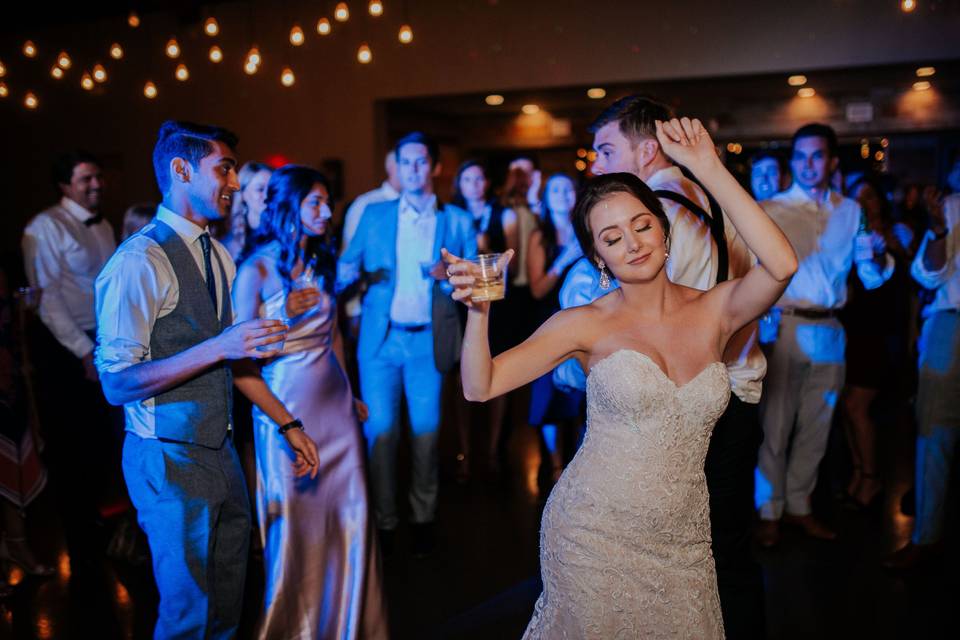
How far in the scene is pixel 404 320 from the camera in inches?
158

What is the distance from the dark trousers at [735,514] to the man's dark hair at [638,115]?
82 centimetres

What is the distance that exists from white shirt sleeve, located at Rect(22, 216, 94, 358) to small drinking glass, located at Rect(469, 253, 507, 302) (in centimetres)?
302

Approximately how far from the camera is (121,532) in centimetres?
396

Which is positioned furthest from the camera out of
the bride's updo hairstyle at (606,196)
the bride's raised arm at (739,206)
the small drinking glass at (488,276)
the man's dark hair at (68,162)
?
the man's dark hair at (68,162)

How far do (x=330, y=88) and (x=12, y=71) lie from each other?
433 cm

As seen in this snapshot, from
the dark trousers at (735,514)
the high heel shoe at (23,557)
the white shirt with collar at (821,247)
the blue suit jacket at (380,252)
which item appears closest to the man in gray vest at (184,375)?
the dark trousers at (735,514)

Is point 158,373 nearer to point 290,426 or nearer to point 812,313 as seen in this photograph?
point 290,426

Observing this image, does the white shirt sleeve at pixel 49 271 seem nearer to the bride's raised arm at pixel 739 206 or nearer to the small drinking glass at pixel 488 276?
the small drinking glass at pixel 488 276

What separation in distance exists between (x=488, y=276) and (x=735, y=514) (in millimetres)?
1257

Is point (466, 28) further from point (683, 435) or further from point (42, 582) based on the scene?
point (683, 435)

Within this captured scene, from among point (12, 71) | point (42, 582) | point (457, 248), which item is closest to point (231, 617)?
point (42, 582)

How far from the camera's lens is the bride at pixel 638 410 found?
194cm

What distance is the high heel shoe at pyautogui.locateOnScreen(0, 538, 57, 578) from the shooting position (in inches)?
147

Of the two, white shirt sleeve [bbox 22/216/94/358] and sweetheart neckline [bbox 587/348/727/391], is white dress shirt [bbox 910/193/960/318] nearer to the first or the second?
sweetheart neckline [bbox 587/348/727/391]
